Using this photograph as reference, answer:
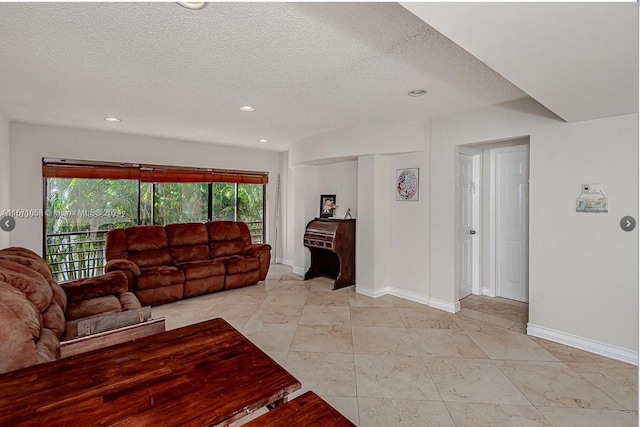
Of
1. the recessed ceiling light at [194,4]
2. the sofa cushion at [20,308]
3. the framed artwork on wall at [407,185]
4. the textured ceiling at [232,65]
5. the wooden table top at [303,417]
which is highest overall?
the textured ceiling at [232,65]

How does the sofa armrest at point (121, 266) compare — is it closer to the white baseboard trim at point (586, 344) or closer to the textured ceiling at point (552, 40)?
the textured ceiling at point (552, 40)

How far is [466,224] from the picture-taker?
4.17m

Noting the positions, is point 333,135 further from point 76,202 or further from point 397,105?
point 76,202

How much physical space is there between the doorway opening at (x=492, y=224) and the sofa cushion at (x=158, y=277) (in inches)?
137

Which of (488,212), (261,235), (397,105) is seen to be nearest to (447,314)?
(488,212)

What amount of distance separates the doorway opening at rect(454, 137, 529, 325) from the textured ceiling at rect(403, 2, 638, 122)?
202 cm

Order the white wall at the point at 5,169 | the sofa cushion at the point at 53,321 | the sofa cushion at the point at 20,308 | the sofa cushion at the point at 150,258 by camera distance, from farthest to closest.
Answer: the sofa cushion at the point at 150,258 → the white wall at the point at 5,169 → the sofa cushion at the point at 53,321 → the sofa cushion at the point at 20,308

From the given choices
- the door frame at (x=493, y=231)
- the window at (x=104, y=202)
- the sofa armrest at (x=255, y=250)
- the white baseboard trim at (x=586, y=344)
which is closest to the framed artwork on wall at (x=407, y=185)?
the door frame at (x=493, y=231)

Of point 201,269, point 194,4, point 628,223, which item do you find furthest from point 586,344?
point 201,269

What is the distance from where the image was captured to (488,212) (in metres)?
4.31

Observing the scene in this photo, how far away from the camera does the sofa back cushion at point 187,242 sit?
459 centimetres

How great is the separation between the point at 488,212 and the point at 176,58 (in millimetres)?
4061

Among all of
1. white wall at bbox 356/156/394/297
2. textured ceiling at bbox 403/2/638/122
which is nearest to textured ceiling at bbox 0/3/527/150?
textured ceiling at bbox 403/2/638/122

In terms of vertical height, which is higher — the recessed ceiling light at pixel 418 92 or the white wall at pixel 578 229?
the recessed ceiling light at pixel 418 92
